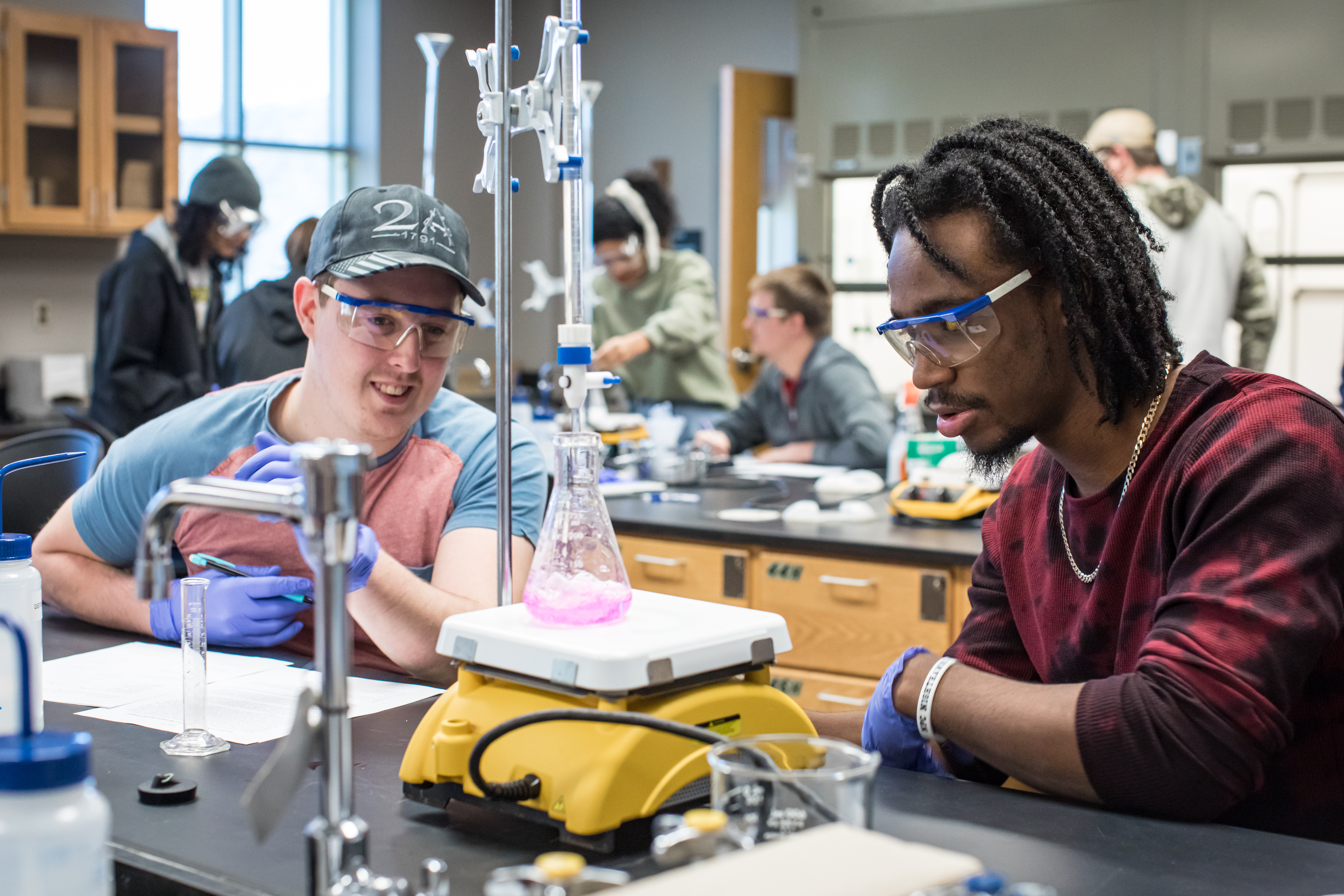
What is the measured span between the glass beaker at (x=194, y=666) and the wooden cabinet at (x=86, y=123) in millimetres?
4508

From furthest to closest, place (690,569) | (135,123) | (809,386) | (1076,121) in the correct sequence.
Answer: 1. (135,123)
2. (1076,121)
3. (809,386)
4. (690,569)

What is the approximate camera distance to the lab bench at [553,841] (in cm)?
99

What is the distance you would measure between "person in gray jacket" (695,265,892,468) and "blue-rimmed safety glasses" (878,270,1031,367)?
96.0 inches

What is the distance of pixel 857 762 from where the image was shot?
841mm

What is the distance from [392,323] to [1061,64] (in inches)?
161

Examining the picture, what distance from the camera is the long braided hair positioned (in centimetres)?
136

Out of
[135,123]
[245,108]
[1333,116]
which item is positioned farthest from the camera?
[245,108]

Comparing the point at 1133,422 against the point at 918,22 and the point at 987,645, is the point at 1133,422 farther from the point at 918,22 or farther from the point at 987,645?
the point at 918,22

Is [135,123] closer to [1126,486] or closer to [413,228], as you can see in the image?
[413,228]

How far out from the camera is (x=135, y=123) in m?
5.43

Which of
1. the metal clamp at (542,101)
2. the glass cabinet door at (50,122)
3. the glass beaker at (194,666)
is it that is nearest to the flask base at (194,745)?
the glass beaker at (194,666)

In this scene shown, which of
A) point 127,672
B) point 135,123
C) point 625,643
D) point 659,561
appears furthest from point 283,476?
point 135,123

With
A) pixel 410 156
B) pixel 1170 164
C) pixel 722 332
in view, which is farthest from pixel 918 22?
pixel 410 156

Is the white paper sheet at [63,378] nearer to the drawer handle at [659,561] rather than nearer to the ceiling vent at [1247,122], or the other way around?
the drawer handle at [659,561]
